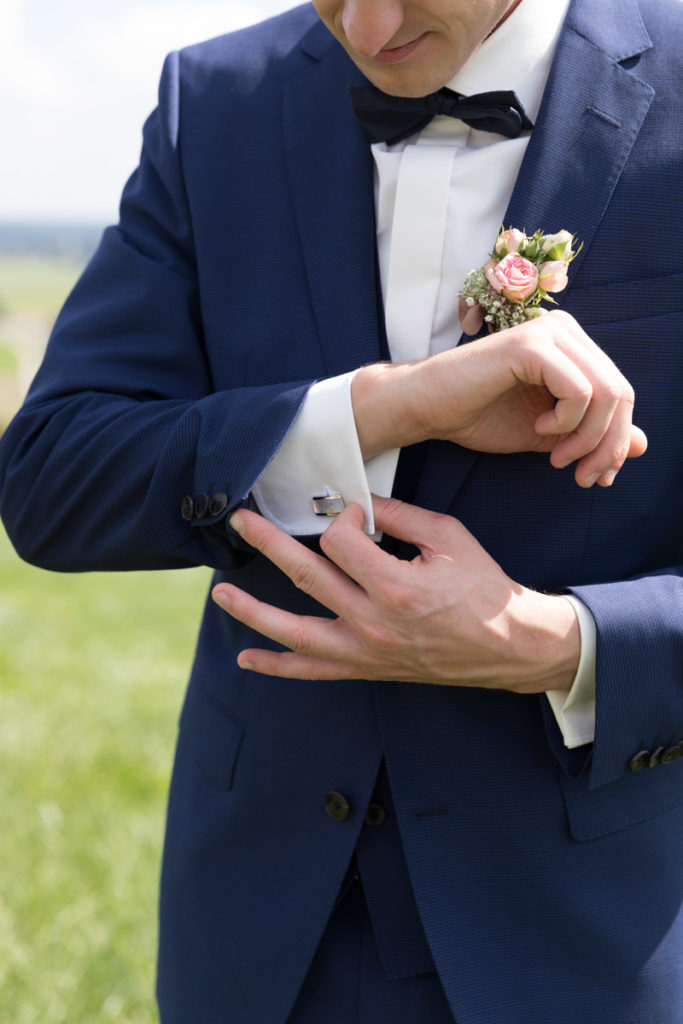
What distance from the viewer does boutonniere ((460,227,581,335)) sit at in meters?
1.51

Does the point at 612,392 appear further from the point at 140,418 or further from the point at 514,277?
the point at 140,418

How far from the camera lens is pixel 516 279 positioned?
1.50 meters

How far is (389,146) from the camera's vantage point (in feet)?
5.98

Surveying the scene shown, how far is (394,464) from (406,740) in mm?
469

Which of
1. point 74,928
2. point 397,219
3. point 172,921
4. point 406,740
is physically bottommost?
point 74,928

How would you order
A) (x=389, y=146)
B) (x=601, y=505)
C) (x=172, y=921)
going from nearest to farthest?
(x=601, y=505)
(x=389, y=146)
(x=172, y=921)

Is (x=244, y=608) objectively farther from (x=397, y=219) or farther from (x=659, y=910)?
(x=659, y=910)

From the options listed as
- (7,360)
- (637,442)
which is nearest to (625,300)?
(637,442)

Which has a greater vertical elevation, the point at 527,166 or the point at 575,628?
the point at 527,166

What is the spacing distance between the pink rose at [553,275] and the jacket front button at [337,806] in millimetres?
909

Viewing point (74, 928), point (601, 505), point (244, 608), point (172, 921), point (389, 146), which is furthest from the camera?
point (74, 928)

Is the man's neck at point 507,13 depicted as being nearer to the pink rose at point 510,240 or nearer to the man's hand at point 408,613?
the pink rose at point 510,240

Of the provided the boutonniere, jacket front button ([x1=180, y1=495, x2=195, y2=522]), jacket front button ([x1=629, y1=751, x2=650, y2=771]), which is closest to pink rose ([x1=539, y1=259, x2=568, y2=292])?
the boutonniere

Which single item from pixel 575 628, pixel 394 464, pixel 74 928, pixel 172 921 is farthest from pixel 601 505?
pixel 74 928
